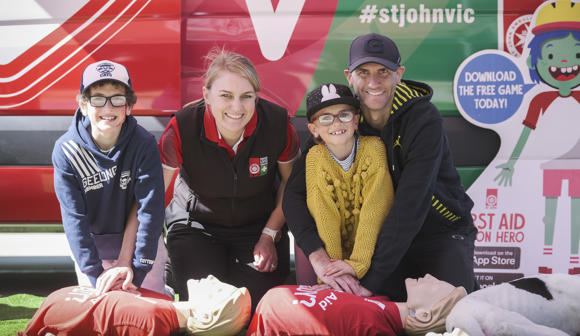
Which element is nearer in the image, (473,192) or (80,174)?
(80,174)

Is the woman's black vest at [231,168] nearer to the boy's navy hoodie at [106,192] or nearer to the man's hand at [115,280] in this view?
the boy's navy hoodie at [106,192]

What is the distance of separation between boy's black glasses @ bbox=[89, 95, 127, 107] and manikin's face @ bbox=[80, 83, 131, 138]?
0.01 meters

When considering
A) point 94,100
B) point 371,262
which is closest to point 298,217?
point 371,262

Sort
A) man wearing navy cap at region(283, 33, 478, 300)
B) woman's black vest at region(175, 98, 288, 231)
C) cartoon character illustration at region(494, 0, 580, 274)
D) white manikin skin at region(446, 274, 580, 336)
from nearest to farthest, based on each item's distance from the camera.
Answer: white manikin skin at region(446, 274, 580, 336) → man wearing navy cap at region(283, 33, 478, 300) → woman's black vest at region(175, 98, 288, 231) → cartoon character illustration at region(494, 0, 580, 274)

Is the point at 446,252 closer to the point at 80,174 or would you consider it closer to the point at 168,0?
the point at 80,174

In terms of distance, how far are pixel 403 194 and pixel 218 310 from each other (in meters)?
0.90

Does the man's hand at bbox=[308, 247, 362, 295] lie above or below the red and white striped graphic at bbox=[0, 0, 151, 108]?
below

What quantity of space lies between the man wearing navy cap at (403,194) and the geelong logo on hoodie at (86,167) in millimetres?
822

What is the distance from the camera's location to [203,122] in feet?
9.07

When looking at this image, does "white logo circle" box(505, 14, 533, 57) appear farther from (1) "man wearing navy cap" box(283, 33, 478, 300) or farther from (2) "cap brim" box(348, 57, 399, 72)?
(2) "cap brim" box(348, 57, 399, 72)

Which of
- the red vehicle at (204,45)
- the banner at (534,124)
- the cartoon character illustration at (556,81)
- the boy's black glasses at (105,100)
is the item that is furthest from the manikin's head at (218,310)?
the cartoon character illustration at (556,81)

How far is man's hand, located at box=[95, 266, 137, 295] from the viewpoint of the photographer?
230 centimetres

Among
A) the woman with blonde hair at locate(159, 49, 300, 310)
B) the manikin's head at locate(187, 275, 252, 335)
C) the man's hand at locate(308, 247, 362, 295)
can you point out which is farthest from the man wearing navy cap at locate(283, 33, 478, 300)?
the manikin's head at locate(187, 275, 252, 335)

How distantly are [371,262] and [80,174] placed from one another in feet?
4.31
